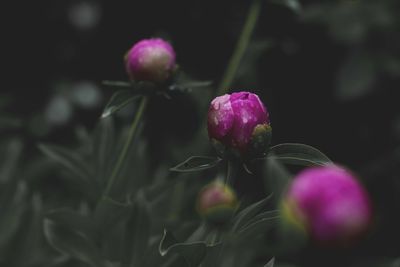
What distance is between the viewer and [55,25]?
2.73 m

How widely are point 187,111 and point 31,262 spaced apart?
1063 mm

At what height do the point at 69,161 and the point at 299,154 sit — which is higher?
the point at 299,154

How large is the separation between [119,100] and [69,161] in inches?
14.7

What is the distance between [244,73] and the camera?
Result: 2.10 metres

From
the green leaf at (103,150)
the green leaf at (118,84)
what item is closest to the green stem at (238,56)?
the green leaf at (103,150)

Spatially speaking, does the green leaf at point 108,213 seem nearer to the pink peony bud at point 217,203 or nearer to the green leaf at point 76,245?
the green leaf at point 76,245

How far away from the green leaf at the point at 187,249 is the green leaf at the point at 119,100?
0.24 meters

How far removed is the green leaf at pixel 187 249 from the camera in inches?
35.2

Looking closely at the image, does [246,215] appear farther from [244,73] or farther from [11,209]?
[244,73]

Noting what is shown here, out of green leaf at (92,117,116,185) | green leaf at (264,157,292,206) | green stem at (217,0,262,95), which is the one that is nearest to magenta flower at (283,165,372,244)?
green leaf at (264,157,292,206)

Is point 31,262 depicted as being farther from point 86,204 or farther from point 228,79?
point 228,79

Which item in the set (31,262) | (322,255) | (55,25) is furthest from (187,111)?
(322,255)

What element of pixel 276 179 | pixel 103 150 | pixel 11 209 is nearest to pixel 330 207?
pixel 276 179

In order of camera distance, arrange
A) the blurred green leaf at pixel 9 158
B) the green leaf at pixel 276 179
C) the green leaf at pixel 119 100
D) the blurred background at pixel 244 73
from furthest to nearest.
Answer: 1. the blurred background at pixel 244 73
2. the blurred green leaf at pixel 9 158
3. the green leaf at pixel 119 100
4. the green leaf at pixel 276 179
